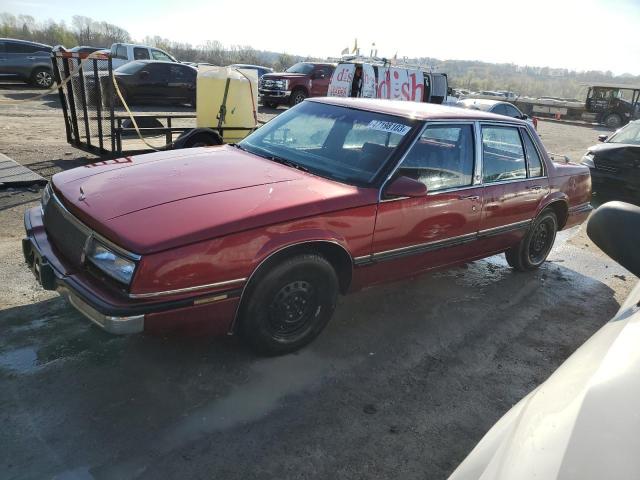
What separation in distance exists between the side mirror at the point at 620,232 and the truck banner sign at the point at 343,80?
1117 cm

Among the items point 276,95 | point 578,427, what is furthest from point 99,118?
point 276,95

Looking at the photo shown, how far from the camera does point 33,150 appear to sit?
884 centimetres

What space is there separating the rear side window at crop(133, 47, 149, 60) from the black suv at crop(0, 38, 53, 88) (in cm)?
310

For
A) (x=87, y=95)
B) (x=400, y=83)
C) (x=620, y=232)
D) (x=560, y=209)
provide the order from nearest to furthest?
(x=620, y=232) < (x=560, y=209) < (x=87, y=95) < (x=400, y=83)

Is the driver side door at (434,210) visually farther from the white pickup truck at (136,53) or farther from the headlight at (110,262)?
the white pickup truck at (136,53)

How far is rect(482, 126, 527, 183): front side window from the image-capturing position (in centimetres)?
433

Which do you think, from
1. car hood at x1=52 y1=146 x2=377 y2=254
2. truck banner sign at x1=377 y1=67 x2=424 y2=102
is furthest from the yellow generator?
truck banner sign at x1=377 y1=67 x2=424 y2=102

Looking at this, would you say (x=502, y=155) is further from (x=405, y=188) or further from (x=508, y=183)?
(x=405, y=188)

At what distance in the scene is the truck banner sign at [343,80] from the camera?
12636mm

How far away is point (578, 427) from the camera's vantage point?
1163mm

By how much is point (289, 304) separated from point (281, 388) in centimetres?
52

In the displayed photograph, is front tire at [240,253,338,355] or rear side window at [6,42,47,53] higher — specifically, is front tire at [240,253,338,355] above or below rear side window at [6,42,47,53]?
below

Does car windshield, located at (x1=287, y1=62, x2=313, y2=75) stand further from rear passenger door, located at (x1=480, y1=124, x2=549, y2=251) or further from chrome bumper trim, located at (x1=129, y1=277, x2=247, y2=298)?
chrome bumper trim, located at (x1=129, y1=277, x2=247, y2=298)

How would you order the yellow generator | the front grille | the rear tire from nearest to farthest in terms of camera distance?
the front grille, the yellow generator, the rear tire
